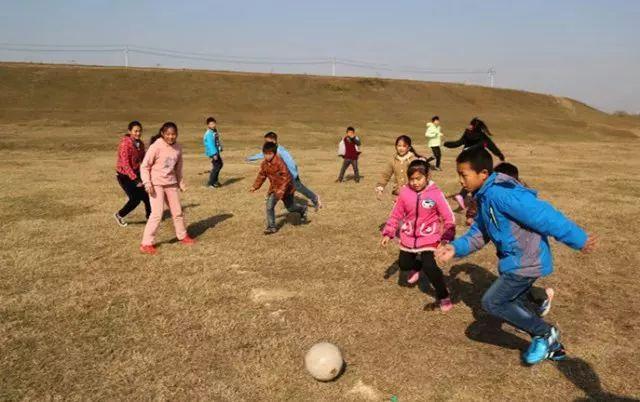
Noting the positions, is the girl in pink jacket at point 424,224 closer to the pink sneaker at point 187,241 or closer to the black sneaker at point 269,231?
the black sneaker at point 269,231

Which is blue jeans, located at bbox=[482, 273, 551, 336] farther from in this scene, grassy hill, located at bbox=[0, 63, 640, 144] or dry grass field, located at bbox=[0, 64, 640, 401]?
grassy hill, located at bbox=[0, 63, 640, 144]

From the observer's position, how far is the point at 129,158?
8945mm

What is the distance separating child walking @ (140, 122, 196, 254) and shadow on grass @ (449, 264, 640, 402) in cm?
471

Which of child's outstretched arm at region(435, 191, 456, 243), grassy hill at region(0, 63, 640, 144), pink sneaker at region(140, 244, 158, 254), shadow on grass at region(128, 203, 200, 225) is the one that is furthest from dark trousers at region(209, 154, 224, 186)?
grassy hill at region(0, 63, 640, 144)

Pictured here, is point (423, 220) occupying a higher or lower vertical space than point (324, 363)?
higher

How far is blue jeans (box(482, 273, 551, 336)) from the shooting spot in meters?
4.32

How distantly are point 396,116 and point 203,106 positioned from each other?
1975 centimetres

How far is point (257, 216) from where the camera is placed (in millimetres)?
10125

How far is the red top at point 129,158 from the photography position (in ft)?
29.2

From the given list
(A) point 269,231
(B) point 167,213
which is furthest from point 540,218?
(B) point 167,213

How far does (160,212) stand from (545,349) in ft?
19.4

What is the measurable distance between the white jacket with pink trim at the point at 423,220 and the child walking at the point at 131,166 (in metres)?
5.50

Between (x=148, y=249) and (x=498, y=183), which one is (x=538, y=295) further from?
(x=148, y=249)

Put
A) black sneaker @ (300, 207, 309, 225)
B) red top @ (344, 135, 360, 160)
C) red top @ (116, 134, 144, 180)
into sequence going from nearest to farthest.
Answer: red top @ (116, 134, 144, 180) < black sneaker @ (300, 207, 309, 225) < red top @ (344, 135, 360, 160)
